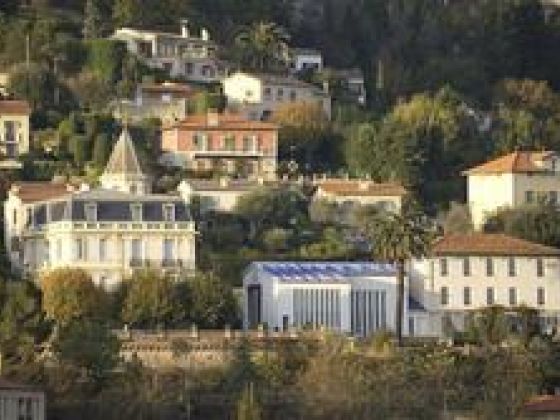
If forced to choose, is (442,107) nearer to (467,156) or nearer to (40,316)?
(467,156)

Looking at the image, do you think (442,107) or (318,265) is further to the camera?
(442,107)

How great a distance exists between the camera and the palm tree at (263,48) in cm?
14938

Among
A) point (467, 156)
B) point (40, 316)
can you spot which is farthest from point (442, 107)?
point (40, 316)

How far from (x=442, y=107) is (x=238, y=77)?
10.5 metres

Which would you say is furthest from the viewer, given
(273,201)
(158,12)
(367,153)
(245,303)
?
(158,12)

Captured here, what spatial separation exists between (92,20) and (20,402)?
1948 inches

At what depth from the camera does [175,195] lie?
397ft

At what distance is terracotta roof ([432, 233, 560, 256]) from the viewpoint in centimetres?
11769

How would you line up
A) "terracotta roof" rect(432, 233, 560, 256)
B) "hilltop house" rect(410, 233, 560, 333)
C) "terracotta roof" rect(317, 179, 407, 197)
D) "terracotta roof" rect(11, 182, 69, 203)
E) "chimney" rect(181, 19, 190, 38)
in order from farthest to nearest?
"chimney" rect(181, 19, 190, 38), "terracotta roof" rect(317, 179, 407, 197), "terracotta roof" rect(11, 182, 69, 203), "terracotta roof" rect(432, 233, 560, 256), "hilltop house" rect(410, 233, 560, 333)

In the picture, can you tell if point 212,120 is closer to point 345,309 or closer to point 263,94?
point 263,94

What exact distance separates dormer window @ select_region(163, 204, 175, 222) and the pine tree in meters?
31.2

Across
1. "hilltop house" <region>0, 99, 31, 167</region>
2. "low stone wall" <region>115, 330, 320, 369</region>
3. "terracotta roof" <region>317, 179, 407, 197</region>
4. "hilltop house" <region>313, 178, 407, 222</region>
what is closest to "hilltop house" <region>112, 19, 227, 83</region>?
"hilltop house" <region>0, 99, 31, 167</region>

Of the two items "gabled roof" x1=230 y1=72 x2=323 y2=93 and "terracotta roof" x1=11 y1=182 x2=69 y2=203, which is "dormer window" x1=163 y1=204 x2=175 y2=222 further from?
"gabled roof" x1=230 y1=72 x2=323 y2=93

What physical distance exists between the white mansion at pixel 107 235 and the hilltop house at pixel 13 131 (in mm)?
12086
